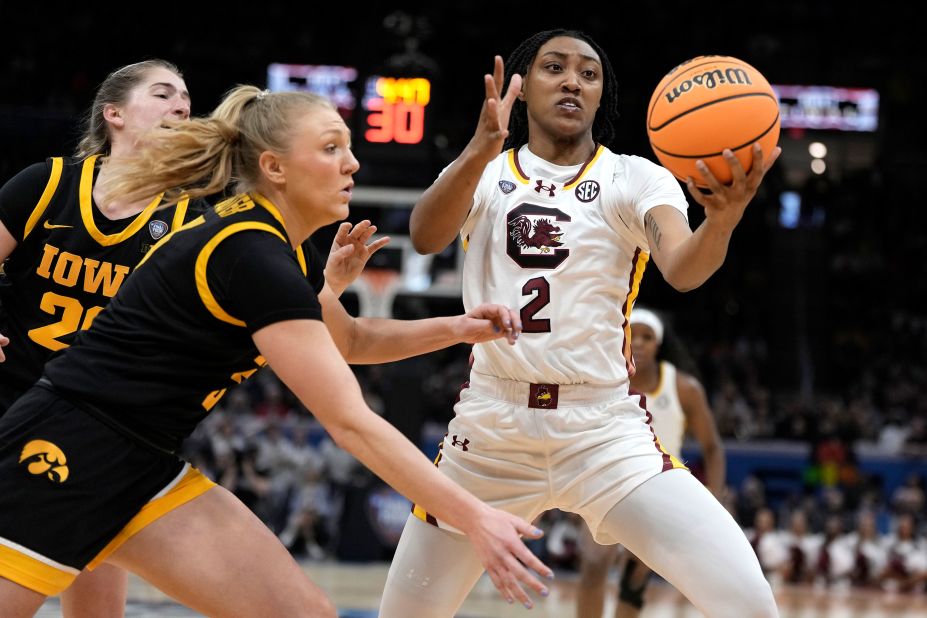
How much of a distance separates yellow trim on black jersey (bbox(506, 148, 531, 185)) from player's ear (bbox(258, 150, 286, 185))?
1247 mm

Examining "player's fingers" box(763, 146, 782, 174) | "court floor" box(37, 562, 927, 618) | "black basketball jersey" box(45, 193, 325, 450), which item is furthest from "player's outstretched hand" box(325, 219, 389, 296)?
"court floor" box(37, 562, 927, 618)

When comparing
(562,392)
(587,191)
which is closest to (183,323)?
(562,392)

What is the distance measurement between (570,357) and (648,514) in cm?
58

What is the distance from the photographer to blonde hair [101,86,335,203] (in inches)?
130

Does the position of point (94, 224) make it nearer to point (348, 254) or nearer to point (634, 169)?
point (348, 254)

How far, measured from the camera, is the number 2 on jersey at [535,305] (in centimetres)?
411

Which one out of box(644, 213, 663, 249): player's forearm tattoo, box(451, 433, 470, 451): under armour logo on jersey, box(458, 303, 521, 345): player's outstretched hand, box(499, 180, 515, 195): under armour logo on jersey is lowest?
box(451, 433, 470, 451): under armour logo on jersey

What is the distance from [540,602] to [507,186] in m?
6.90

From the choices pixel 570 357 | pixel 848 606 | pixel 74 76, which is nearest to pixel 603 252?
pixel 570 357

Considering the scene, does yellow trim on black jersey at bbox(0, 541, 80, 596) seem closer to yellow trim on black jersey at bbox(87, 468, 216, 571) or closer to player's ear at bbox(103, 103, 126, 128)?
→ yellow trim on black jersey at bbox(87, 468, 216, 571)

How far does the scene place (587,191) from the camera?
424 cm

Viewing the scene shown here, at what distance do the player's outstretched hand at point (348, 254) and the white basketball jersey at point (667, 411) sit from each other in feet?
11.3

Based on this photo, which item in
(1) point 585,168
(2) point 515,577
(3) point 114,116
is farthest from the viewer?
(3) point 114,116

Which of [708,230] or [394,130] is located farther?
[394,130]
